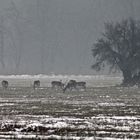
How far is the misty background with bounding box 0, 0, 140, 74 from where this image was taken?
126m

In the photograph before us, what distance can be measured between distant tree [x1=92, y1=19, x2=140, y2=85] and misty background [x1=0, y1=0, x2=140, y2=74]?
5764 cm

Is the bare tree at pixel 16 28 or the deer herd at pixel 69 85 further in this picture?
the bare tree at pixel 16 28

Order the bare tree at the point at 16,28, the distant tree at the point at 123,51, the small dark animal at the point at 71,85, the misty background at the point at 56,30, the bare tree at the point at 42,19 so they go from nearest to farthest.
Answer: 1. the small dark animal at the point at 71,85
2. the distant tree at the point at 123,51
3. the bare tree at the point at 16,28
4. the bare tree at the point at 42,19
5. the misty background at the point at 56,30

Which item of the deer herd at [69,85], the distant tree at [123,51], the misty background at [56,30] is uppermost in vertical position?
the misty background at [56,30]

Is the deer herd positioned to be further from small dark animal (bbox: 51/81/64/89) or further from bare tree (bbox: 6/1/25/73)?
bare tree (bbox: 6/1/25/73)

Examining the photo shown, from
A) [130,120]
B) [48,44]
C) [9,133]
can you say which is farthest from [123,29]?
[48,44]

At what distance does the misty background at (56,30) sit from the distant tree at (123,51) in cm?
5764

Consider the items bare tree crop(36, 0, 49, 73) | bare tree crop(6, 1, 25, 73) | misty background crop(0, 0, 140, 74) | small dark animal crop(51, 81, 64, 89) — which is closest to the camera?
small dark animal crop(51, 81, 64, 89)

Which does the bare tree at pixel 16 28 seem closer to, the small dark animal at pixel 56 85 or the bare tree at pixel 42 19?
the bare tree at pixel 42 19

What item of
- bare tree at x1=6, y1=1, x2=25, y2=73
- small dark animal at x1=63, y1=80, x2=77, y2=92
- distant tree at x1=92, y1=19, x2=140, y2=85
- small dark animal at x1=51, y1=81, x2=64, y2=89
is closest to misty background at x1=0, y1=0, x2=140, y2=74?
bare tree at x1=6, y1=1, x2=25, y2=73

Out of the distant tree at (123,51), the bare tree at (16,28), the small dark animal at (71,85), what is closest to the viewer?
the small dark animal at (71,85)

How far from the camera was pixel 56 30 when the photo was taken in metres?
129

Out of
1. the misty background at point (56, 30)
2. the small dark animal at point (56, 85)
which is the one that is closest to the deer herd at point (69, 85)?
the small dark animal at point (56, 85)

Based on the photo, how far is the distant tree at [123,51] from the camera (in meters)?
62.3
